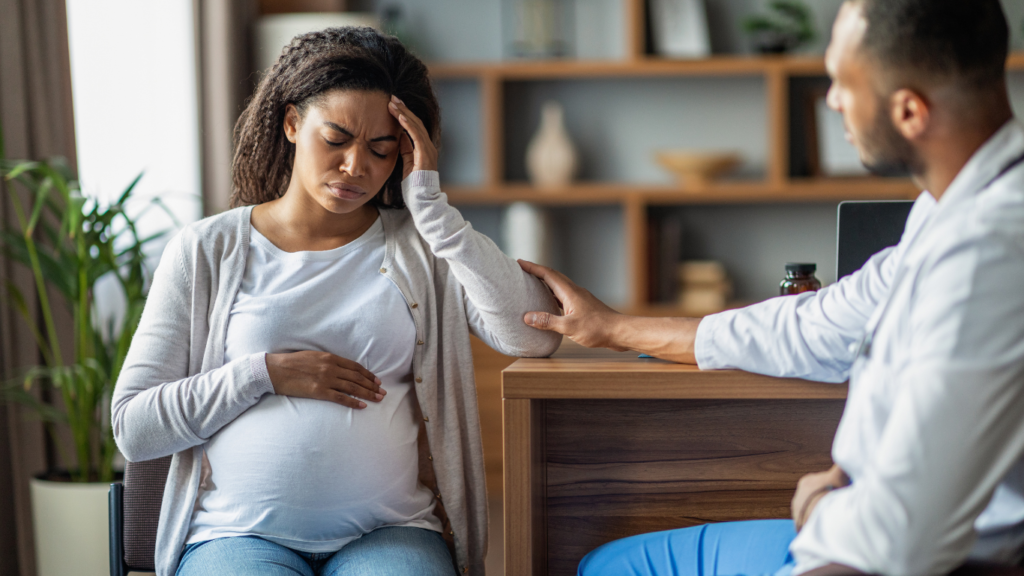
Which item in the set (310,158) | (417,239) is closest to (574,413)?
(417,239)

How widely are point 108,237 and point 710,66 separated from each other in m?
2.39

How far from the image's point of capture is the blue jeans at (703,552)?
1115 millimetres

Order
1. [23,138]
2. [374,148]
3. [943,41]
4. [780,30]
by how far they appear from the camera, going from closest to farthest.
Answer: [943,41] → [374,148] → [23,138] → [780,30]

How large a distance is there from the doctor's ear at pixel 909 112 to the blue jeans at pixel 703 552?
51cm

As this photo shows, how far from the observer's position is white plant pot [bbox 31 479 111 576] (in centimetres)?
206

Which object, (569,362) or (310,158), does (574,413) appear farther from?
(310,158)

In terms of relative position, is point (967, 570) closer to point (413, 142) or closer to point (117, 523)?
point (413, 142)

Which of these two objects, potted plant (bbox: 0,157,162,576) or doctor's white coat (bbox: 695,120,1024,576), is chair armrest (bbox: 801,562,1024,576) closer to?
doctor's white coat (bbox: 695,120,1024,576)

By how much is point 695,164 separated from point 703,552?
258cm

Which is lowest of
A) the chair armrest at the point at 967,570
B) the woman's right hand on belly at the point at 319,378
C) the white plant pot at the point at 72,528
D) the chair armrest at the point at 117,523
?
the white plant pot at the point at 72,528

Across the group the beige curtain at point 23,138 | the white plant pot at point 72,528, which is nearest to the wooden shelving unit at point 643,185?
the beige curtain at point 23,138

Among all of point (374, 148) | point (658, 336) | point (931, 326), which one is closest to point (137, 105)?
point (374, 148)

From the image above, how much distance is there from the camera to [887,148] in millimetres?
947

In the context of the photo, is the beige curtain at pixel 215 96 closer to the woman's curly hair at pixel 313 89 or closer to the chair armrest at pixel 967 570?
the woman's curly hair at pixel 313 89
